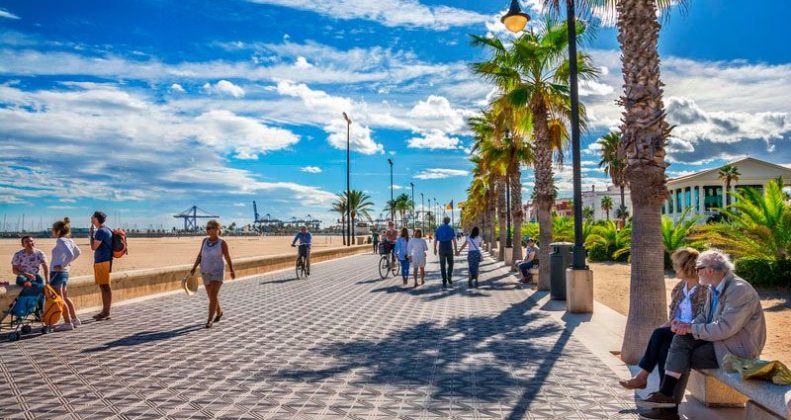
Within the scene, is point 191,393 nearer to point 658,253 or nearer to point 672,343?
Answer: point 672,343

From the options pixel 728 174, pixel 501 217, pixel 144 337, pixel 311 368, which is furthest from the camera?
pixel 728 174

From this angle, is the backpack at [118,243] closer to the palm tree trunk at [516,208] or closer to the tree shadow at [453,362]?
the tree shadow at [453,362]

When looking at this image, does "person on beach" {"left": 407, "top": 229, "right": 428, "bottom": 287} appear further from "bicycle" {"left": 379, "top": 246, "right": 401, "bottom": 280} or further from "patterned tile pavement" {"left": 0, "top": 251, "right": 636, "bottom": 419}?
"patterned tile pavement" {"left": 0, "top": 251, "right": 636, "bottom": 419}

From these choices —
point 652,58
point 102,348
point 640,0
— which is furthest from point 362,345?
point 640,0

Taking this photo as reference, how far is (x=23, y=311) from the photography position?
7.93 metres

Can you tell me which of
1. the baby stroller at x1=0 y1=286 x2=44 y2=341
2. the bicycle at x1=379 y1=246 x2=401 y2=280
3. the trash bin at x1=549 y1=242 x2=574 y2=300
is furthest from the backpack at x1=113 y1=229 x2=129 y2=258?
the bicycle at x1=379 y1=246 x2=401 y2=280

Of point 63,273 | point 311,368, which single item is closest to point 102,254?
point 63,273

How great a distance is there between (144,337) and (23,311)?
1723mm

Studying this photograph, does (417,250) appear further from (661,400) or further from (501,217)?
(501,217)

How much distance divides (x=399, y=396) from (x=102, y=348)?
4.16m

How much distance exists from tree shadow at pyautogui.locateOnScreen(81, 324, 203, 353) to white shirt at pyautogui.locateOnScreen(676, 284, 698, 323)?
6.30 meters

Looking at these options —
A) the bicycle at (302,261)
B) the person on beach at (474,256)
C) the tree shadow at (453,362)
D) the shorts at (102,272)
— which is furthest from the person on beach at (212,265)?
the bicycle at (302,261)

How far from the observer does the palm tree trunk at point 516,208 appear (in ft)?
69.8

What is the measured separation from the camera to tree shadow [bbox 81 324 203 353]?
282 inches
